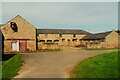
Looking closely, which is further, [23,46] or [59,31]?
[59,31]

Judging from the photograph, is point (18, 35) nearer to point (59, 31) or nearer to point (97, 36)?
point (97, 36)

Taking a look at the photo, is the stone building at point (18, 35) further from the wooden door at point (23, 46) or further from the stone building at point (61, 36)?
the stone building at point (61, 36)

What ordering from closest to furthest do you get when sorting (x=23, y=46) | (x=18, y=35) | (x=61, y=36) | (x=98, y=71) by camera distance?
(x=98, y=71)
(x=23, y=46)
(x=18, y=35)
(x=61, y=36)

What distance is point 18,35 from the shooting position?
5084 centimetres

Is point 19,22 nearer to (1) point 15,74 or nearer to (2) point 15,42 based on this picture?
(2) point 15,42

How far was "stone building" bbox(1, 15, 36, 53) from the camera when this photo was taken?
5028 centimetres

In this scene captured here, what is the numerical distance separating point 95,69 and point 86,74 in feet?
7.03

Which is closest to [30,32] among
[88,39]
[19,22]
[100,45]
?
[19,22]

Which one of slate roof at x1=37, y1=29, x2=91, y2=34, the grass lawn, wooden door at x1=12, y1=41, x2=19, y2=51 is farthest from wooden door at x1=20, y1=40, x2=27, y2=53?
slate roof at x1=37, y1=29, x2=91, y2=34

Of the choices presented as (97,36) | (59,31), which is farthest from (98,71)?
(59,31)

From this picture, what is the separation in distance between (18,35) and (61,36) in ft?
102

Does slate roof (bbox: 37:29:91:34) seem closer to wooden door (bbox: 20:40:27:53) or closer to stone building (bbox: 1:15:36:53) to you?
stone building (bbox: 1:15:36:53)

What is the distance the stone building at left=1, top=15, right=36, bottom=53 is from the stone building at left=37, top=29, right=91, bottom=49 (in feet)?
85.4

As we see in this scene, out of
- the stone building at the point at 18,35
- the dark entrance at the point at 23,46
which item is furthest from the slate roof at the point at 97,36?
the dark entrance at the point at 23,46
